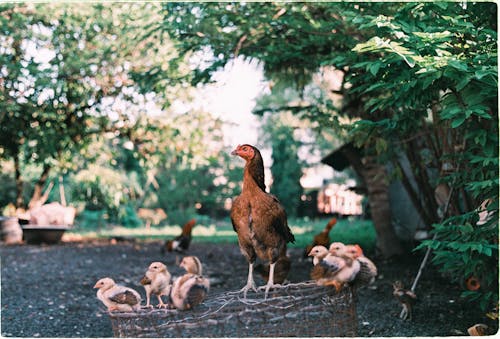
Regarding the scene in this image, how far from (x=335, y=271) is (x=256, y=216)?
576mm

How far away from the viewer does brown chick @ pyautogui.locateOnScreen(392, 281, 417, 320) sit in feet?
16.8

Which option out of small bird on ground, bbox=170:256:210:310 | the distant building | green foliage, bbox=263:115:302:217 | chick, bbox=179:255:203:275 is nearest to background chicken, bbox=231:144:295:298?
small bird on ground, bbox=170:256:210:310

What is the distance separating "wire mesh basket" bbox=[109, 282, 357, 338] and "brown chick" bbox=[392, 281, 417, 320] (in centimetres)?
189

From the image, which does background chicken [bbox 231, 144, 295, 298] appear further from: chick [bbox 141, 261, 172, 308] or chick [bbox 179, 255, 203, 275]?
chick [bbox 179, 255, 203, 275]

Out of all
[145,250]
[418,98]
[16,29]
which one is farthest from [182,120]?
[418,98]

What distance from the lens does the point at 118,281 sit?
7734 millimetres

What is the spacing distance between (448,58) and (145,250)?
30.3 ft

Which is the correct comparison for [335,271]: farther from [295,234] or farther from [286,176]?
[286,176]

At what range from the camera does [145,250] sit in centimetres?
1147

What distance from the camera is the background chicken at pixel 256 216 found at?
3.06 m

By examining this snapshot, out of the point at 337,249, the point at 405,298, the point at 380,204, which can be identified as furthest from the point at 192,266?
the point at 380,204

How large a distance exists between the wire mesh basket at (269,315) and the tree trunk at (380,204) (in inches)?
212

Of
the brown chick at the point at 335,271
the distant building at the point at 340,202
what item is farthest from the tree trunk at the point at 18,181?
the brown chick at the point at 335,271

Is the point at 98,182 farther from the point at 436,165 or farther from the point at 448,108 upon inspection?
the point at 448,108
